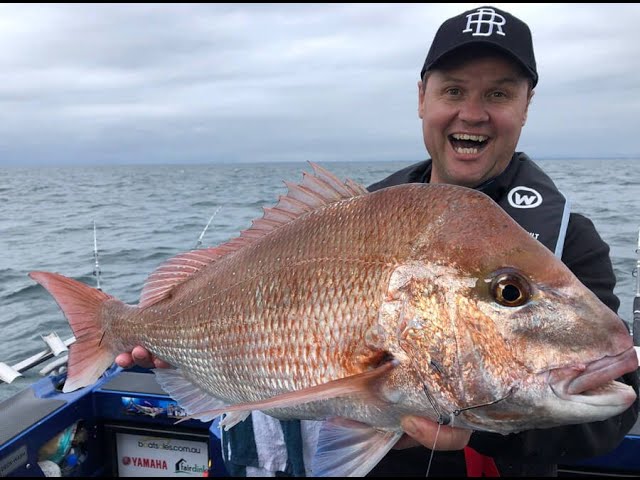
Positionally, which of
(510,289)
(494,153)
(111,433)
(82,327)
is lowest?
(111,433)

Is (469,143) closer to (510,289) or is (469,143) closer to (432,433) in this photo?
(510,289)

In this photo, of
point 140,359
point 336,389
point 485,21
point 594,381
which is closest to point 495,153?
point 485,21

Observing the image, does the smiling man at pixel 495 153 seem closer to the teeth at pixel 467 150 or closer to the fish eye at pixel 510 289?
the teeth at pixel 467 150

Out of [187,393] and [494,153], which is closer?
[187,393]

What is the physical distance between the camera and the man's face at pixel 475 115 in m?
2.25

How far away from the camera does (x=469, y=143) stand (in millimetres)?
2354

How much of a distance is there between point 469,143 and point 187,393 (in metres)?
1.61

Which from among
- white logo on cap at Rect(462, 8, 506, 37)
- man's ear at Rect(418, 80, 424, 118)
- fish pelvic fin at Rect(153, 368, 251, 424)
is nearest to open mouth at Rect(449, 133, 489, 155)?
man's ear at Rect(418, 80, 424, 118)

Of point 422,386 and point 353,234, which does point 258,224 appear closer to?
point 353,234

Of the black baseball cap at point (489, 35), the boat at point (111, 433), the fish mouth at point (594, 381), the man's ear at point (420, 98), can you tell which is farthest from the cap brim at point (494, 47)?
the boat at point (111, 433)

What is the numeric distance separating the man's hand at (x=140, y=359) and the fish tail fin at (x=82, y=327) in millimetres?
61

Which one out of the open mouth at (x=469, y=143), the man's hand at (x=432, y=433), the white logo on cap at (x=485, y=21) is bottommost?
the man's hand at (x=432, y=433)

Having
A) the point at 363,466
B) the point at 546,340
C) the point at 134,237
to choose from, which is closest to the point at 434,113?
the point at 546,340

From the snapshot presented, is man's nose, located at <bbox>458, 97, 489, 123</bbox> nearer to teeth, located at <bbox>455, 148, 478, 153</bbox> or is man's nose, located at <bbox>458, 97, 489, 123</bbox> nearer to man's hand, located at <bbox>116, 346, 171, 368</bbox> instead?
teeth, located at <bbox>455, 148, 478, 153</bbox>
